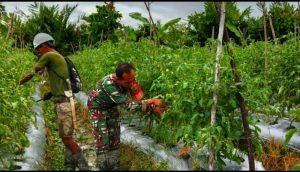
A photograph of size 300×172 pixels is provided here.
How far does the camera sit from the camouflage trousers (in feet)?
14.8

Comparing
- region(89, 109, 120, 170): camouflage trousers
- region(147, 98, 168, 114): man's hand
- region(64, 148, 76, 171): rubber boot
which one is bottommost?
region(64, 148, 76, 171): rubber boot

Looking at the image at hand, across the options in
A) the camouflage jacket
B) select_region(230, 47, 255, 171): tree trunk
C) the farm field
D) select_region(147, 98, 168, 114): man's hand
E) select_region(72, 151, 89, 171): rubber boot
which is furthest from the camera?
select_region(72, 151, 89, 171): rubber boot

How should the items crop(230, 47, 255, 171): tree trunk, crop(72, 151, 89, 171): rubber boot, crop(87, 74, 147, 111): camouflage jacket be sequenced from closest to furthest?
crop(230, 47, 255, 171): tree trunk, crop(87, 74, 147, 111): camouflage jacket, crop(72, 151, 89, 171): rubber boot

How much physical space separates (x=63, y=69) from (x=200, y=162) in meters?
1.65

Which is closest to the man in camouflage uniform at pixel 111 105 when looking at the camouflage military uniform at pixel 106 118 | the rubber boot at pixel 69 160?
the camouflage military uniform at pixel 106 118

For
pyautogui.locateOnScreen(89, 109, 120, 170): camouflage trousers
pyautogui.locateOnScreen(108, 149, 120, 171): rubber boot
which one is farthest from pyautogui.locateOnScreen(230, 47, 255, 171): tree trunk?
pyautogui.locateOnScreen(108, 149, 120, 171): rubber boot

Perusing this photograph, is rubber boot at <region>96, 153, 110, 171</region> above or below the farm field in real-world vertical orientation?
below

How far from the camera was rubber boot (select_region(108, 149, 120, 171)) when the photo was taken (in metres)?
4.60

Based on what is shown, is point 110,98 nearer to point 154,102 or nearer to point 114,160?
point 154,102

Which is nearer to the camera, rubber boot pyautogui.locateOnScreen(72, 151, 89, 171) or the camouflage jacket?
the camouflage jacket

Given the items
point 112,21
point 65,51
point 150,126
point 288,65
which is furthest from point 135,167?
point 65,51

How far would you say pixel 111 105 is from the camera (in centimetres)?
455

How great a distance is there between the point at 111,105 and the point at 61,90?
53 centimetres

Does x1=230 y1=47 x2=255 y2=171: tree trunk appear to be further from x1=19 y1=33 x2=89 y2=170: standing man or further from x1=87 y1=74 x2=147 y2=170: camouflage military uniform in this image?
x1=19 y1=33 x2=89 y2=170: standing man
